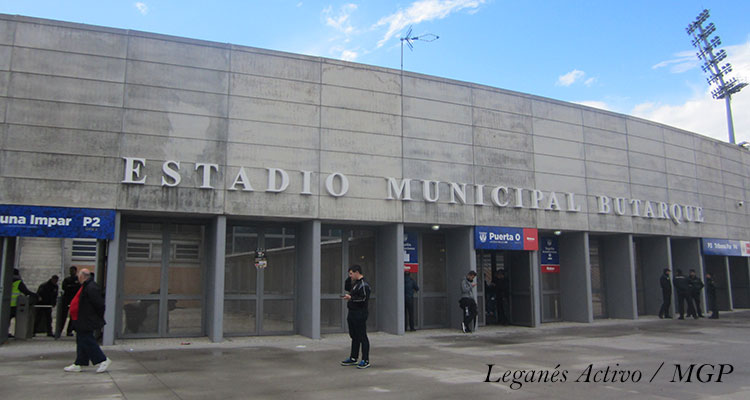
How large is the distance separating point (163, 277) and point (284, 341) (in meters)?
3.35

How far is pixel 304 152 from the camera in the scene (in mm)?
13969

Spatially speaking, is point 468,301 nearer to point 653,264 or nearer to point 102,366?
point 102,366

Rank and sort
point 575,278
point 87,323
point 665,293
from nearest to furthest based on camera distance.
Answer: point 87,323, point 575,278, point 665,293

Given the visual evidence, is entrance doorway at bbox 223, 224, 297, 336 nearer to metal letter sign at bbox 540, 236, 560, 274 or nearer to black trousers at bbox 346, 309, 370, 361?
black trousers at bbox 346, 309, 370, 361

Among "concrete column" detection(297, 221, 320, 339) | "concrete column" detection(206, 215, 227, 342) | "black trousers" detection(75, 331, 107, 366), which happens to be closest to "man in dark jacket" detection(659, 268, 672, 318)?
"concrete column" detection(297, 221, 320, 339)

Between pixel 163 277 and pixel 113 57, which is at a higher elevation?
pixel 113 57

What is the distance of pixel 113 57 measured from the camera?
12617 mm

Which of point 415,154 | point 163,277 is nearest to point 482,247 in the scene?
point 415,154

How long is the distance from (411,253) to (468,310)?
229 centimetres

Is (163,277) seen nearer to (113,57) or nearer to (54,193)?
(54,193)

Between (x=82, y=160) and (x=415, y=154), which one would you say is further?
(x=415, y=154)

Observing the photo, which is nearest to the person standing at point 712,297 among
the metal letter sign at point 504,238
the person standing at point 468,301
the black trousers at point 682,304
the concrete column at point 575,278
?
the black trousers at point 682,304

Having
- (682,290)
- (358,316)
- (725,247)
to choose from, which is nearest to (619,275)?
(682,290)

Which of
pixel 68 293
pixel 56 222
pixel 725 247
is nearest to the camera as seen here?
pixel 56 222
